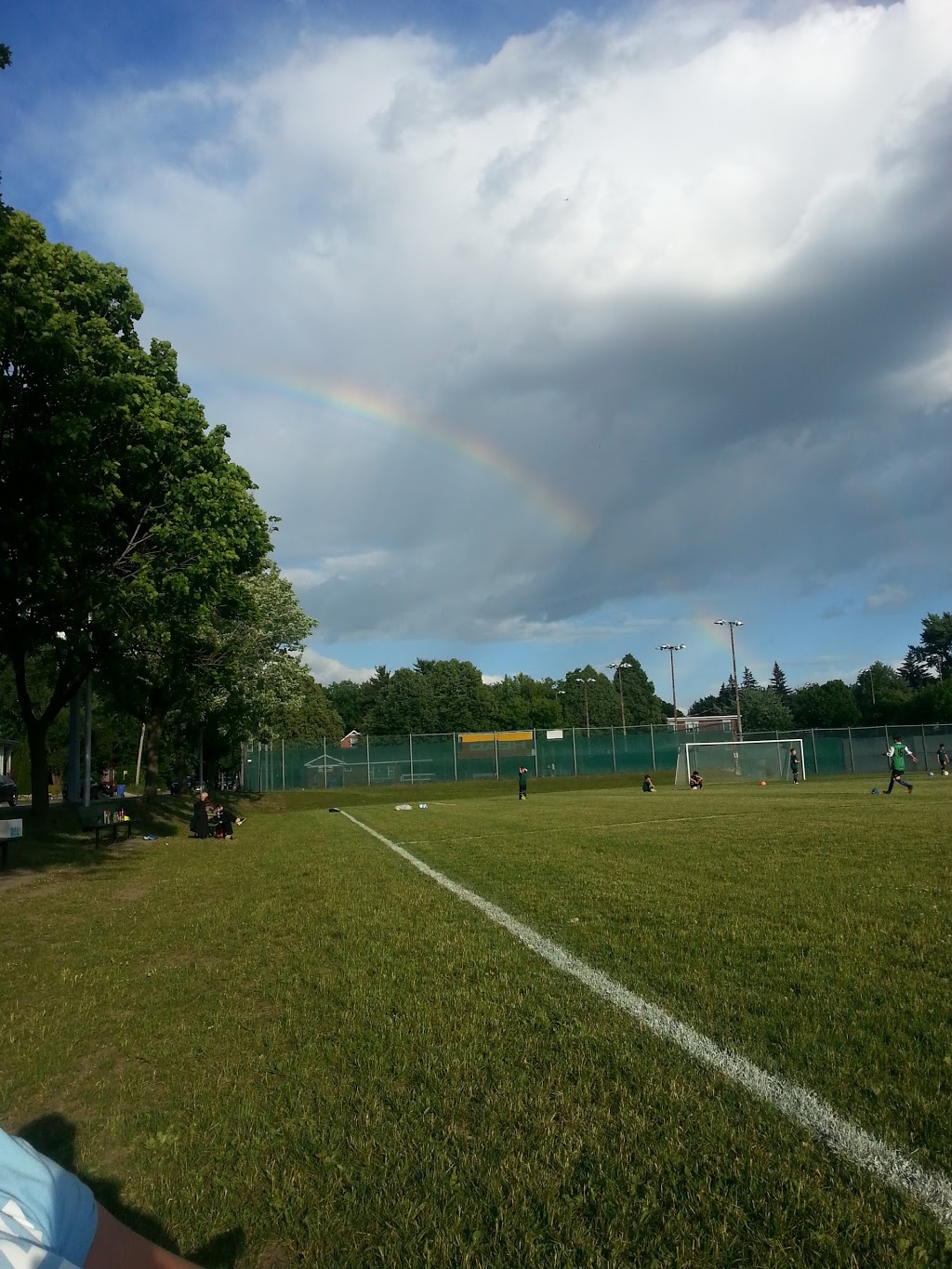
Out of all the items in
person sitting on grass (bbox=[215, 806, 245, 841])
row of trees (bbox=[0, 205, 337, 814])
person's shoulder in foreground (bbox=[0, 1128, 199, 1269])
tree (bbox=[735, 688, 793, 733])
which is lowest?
person sitting on grass (bbox=[215, 806, 245, 841])

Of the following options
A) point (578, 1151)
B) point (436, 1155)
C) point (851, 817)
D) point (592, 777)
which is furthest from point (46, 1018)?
point (592, 777)

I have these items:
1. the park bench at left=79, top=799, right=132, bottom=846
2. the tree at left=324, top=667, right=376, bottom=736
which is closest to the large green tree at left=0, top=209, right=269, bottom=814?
the park bench at left=79, top=799, right=132, bottom=846

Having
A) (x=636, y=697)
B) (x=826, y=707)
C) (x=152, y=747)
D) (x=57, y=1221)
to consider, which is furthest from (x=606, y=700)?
(x=57, y=1221)

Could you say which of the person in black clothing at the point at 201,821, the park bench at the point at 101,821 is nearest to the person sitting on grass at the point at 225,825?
the person in black clothing at the point at 201,821

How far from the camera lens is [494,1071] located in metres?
4.00

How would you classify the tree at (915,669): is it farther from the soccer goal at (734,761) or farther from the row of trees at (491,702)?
the soccer goal at (734,761)

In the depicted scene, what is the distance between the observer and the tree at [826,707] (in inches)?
4097

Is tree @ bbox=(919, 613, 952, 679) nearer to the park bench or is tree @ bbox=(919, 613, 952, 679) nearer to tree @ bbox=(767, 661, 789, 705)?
tree @ bbox=(767, 661, 789, 705)

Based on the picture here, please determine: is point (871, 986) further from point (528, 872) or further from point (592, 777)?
point (592, 777)

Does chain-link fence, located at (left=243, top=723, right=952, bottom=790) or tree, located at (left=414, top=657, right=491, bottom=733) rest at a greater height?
tree, located at (left=414, top=657, right=491, bottom=733)

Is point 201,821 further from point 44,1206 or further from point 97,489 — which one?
point 44,1206

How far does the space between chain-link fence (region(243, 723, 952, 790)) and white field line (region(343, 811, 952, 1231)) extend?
47.6m

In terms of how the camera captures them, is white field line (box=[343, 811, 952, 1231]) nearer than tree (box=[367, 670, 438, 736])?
Yes

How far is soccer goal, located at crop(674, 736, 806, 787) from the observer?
47.6 m
